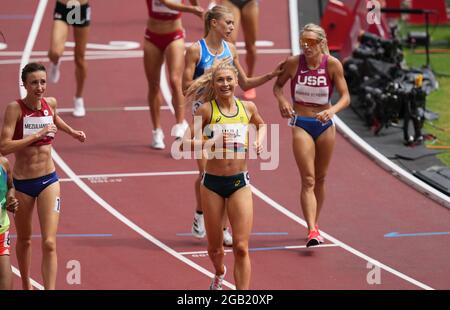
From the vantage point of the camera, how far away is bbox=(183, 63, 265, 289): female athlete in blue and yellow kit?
1059 cm

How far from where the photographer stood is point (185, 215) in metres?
13.6

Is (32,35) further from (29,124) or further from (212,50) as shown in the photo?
(29,124)

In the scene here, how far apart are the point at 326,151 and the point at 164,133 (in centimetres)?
415

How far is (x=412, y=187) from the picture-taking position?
14.5 meters

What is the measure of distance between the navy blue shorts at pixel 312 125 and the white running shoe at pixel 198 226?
1414 millimetres

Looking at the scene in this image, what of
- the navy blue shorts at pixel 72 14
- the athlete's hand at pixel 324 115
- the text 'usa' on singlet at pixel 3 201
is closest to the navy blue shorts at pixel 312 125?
the athlete's hand at pixel 324 115

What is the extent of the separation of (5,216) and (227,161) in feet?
6.51

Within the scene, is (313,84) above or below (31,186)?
above

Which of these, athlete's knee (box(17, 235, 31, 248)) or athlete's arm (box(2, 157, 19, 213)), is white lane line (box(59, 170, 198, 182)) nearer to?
athlete's knee (box(17, 235, 31, 248))

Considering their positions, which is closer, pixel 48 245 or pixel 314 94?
pixel 48 245

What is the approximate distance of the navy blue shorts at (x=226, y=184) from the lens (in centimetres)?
1069

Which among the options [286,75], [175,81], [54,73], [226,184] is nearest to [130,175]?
[175,81]
